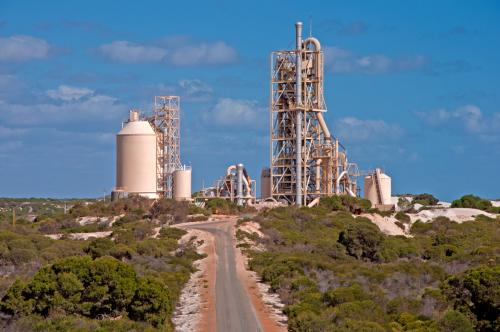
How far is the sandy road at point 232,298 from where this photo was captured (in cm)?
2605

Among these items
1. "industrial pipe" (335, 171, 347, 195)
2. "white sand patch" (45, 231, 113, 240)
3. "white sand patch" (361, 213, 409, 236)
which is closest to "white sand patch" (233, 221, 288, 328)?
"white sand patch" (45, 231, 113, 240)

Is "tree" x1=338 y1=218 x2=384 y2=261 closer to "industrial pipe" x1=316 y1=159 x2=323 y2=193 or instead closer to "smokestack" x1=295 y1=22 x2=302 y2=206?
"smokestack" x1=295 y1=22 x2=302 y2=206

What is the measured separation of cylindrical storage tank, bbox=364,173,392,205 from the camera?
6950cm

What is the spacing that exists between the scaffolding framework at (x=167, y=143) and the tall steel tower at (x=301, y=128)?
23.2 feet

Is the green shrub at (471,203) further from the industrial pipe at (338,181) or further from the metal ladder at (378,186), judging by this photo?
the industrial pipe at (338,181)

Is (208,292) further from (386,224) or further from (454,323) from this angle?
(386,224)

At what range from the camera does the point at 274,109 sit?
6375 centimetres

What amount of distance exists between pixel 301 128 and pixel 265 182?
517 centimetres

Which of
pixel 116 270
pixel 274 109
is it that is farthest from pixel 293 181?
pixel 116 270

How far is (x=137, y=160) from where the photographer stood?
62.5 meters

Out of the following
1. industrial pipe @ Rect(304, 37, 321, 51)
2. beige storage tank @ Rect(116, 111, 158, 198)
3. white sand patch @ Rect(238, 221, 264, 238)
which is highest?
industrial pipe @ Rect(304, 37, 321, 51)

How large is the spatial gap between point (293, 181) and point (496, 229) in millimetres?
12995

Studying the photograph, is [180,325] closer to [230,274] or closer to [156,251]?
[230,274]

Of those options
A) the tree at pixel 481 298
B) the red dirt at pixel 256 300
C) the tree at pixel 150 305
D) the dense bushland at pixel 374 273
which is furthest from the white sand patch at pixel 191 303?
the tree at pixel 481 298
